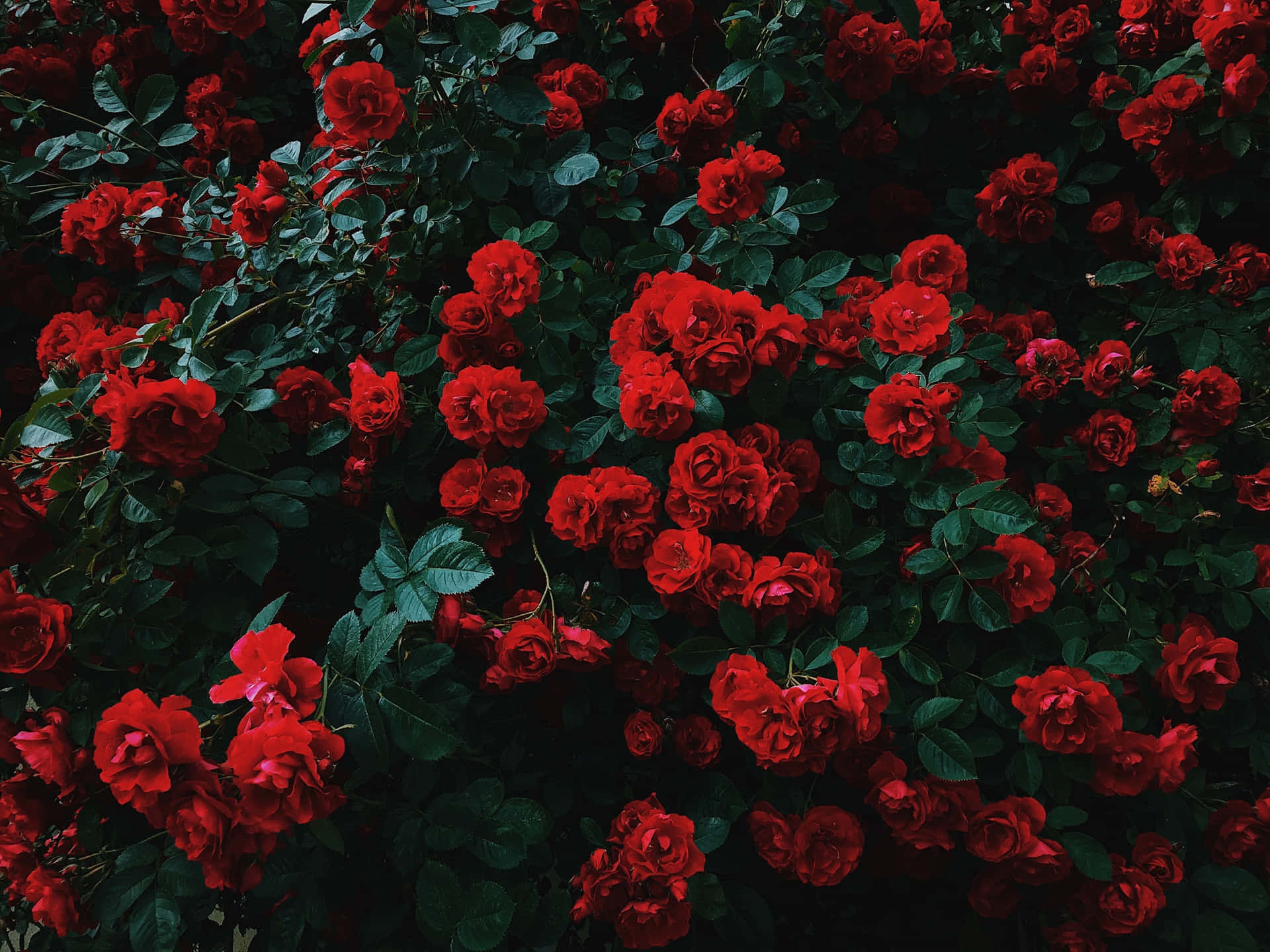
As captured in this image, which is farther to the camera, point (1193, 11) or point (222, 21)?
point (1193, 11)

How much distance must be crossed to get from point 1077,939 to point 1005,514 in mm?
693

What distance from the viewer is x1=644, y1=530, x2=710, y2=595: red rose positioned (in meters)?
1.15

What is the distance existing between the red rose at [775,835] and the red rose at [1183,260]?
1.49 metres

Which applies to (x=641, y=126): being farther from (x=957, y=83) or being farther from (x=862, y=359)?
(x=862, y=359)

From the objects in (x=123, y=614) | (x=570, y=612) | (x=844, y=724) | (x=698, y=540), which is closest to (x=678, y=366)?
(x=698, y=540)

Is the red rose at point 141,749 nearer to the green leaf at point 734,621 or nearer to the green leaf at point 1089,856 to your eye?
the green leaf at point 734,621

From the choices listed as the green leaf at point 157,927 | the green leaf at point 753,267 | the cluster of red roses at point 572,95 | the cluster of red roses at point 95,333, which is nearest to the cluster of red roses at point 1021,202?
the green leaf at point 753,267

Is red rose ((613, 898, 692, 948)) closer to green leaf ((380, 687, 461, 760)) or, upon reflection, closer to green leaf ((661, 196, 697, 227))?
green leaf ((380, 687, 461, 760))

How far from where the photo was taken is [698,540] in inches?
45.6

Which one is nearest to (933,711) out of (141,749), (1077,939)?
(1077,939)

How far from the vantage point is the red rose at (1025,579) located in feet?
3.98

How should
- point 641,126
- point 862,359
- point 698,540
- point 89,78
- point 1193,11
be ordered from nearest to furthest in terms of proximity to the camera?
point 698,540 < point 862,359 < point 1193,11 < point 641,126 < point 89,78

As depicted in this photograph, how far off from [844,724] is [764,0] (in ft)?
4.86

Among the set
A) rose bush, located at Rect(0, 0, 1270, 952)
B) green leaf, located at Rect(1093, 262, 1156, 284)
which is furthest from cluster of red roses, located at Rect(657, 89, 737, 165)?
green leaf, located at Rect(1093, 262, 1156, 284)
